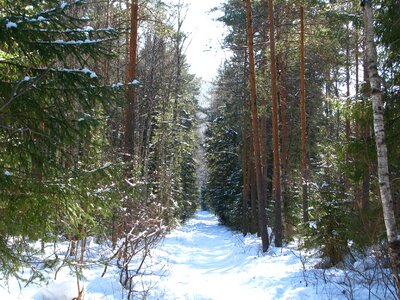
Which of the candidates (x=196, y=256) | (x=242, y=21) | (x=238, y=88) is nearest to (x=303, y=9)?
(x=242, y=21)

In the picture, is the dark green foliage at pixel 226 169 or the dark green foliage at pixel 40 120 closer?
the dark green foliage at pixel 40 120

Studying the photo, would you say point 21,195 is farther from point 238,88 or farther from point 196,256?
point 238,88

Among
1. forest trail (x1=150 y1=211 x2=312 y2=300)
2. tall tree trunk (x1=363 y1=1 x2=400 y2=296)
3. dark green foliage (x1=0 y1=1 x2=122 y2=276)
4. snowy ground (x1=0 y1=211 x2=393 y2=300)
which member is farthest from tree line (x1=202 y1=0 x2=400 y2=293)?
dark green foliage (x1=0 y1=1 x2=122 y2=276)

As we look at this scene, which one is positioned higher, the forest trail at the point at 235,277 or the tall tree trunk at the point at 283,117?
the tall tree trunk at the point at 283,117

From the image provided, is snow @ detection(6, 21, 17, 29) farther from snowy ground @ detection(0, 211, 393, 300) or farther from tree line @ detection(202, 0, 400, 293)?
tree line @ detection(202, 0, 400, 293)

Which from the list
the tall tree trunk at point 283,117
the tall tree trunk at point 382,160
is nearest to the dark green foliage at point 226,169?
the tall tree trunk at point 283,117

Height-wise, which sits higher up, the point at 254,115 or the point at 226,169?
the point at 254,115

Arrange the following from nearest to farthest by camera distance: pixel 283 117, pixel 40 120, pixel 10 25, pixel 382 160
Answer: pixel 10 25 < pixel 40 120 < pixel 382 160 < pixel 283 117

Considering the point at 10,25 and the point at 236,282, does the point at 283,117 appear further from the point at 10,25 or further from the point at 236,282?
the point at 10,25

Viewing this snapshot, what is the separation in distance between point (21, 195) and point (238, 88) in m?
19.3

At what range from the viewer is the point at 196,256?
15594 mm

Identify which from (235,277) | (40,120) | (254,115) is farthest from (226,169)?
(40,120)

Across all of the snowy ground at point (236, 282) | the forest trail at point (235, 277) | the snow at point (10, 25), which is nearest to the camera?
the snow at point (10, 25)

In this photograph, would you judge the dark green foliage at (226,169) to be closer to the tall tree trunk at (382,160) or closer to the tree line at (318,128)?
the tree line at (318,128)
